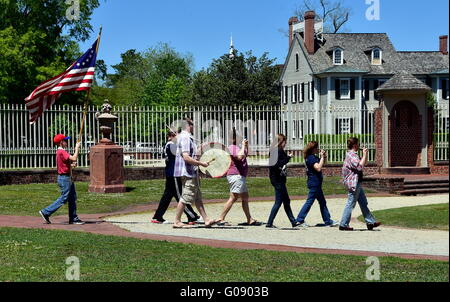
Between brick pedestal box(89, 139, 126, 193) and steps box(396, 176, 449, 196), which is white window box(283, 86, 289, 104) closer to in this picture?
steps box(396, 176, 449, 196)

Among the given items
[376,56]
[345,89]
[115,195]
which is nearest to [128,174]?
[115,195]

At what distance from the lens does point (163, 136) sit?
27453 mm

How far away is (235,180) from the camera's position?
44.5 feet

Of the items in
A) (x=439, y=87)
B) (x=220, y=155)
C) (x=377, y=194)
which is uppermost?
(x=439, y=87)

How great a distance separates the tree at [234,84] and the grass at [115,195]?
106 feet

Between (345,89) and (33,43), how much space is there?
25.6m

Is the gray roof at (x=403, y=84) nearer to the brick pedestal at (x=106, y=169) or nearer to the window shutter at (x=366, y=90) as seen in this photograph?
the brick pedestal at (x=106, y=169)

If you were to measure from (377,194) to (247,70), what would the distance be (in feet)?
127

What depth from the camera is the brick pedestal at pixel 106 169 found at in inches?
845

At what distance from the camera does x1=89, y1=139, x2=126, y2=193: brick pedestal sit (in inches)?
845

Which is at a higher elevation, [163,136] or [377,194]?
[163,136]

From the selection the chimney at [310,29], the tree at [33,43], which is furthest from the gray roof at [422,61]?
the tree at [33,43]
